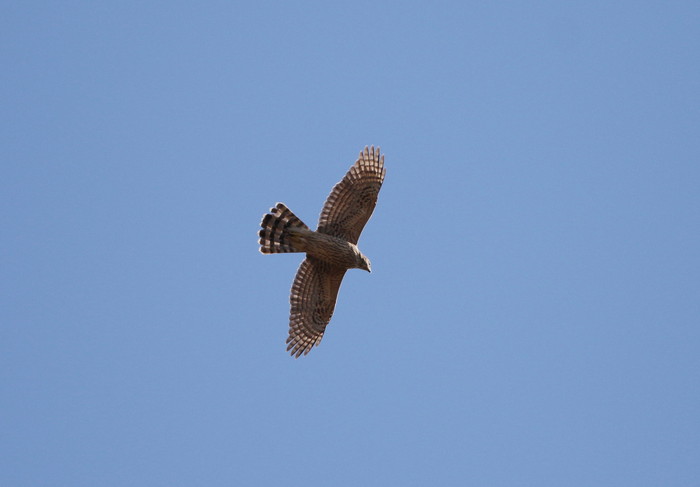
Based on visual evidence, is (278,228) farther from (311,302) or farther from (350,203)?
(311,302)

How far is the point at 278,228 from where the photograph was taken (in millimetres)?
18188

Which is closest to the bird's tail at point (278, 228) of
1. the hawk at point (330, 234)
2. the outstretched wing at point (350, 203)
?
the hawk at point (330, 234)

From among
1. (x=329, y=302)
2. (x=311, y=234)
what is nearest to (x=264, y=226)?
(x=311, y=234)

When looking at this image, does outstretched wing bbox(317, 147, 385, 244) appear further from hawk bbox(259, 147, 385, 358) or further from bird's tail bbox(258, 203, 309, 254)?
bird's tail bbox(258, 203, 309, 254)

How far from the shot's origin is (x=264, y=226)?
18.2 meters

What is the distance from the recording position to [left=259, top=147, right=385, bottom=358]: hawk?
18.2 m

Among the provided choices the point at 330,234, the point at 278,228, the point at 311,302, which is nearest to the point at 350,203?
the point at 330,234

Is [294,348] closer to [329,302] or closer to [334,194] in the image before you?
[329,302]

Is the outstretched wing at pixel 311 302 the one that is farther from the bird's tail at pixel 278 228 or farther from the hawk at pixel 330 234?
Result: the bird's tail at pixel 278 228

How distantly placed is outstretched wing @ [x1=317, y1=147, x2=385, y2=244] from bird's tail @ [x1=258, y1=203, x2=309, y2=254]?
0.51 metres

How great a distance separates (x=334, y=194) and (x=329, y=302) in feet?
7.15

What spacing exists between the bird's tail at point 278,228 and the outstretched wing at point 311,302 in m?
0.71

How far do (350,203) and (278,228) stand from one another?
54.6 inches

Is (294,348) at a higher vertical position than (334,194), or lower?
lower
